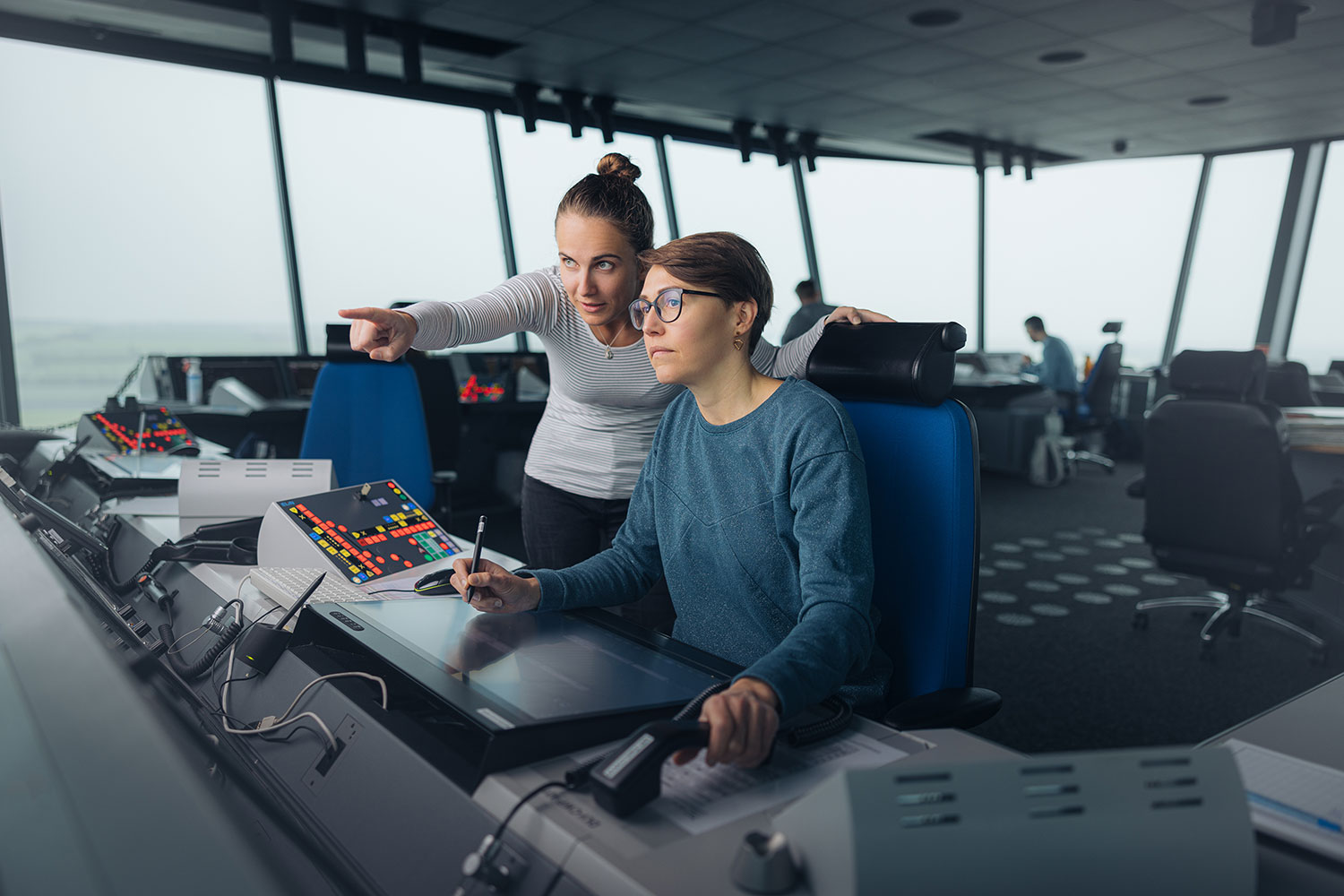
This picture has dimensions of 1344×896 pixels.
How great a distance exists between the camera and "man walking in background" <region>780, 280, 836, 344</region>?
661 centimetres

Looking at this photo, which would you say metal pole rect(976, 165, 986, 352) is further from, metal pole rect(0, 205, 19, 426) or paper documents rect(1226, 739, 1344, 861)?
paper documents rect(1226, 739, 1344, 861)

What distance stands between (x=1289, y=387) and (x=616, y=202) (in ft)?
18.0

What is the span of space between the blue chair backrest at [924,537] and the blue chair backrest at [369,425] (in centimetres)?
195

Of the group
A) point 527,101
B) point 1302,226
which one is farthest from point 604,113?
point 1302,226

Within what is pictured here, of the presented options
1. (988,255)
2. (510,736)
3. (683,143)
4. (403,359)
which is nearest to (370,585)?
(510,736)

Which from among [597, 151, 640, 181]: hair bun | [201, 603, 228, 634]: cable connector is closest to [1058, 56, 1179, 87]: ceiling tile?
[597, 151, 640, 181]: hair bun

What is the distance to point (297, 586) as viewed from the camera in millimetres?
1302

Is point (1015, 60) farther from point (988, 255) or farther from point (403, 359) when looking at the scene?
point (403, 359)

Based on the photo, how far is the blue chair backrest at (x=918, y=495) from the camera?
1.29m

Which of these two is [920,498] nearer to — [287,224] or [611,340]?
[611,340]

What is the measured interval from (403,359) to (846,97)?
5233 mm

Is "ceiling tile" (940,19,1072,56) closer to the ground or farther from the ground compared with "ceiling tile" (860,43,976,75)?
closer to the ground

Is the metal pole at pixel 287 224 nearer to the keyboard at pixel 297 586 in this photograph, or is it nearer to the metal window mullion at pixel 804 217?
the keyboard at pixel 297 586

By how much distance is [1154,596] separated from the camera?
4.08m
